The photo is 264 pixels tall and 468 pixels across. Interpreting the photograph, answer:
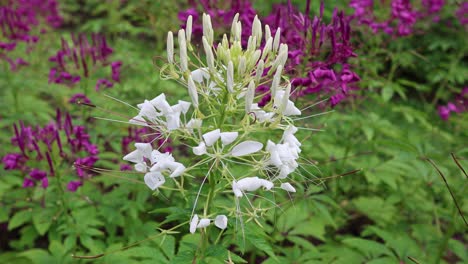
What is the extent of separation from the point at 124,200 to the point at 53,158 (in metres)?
0.52

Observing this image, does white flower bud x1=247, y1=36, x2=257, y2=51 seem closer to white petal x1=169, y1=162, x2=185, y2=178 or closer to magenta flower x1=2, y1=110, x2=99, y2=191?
white petal x1=169, y1=162, x2=185, y2=178

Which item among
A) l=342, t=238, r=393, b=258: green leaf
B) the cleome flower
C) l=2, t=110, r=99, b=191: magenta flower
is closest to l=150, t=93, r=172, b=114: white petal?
the cleome flower

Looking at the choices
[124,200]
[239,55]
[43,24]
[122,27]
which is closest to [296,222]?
[124,200]

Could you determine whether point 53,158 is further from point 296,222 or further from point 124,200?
point 296,222

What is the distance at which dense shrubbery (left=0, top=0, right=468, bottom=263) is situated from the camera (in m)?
1.61

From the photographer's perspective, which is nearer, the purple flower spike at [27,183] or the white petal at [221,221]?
the white petal at [221,221]

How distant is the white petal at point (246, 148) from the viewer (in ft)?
4.90

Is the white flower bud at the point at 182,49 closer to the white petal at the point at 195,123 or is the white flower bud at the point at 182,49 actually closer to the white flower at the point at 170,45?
the white flower at the point at 170,45

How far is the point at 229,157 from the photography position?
5.46 ft

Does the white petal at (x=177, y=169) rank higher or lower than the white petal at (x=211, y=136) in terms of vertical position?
lower

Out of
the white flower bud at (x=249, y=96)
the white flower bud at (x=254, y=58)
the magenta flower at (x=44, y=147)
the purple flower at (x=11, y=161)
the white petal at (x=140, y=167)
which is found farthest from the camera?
the purple flower at (x=11, y=161)

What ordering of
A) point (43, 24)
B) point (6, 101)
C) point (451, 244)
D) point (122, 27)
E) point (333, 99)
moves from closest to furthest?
point (333, 99)
point (451, 244)
point (6, 101)
point (122, 27)
point (43, 24)

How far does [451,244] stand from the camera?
8.69 ft

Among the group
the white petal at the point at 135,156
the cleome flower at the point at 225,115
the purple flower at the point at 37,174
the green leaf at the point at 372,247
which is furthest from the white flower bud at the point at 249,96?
the purple flower at the point at 37,174
